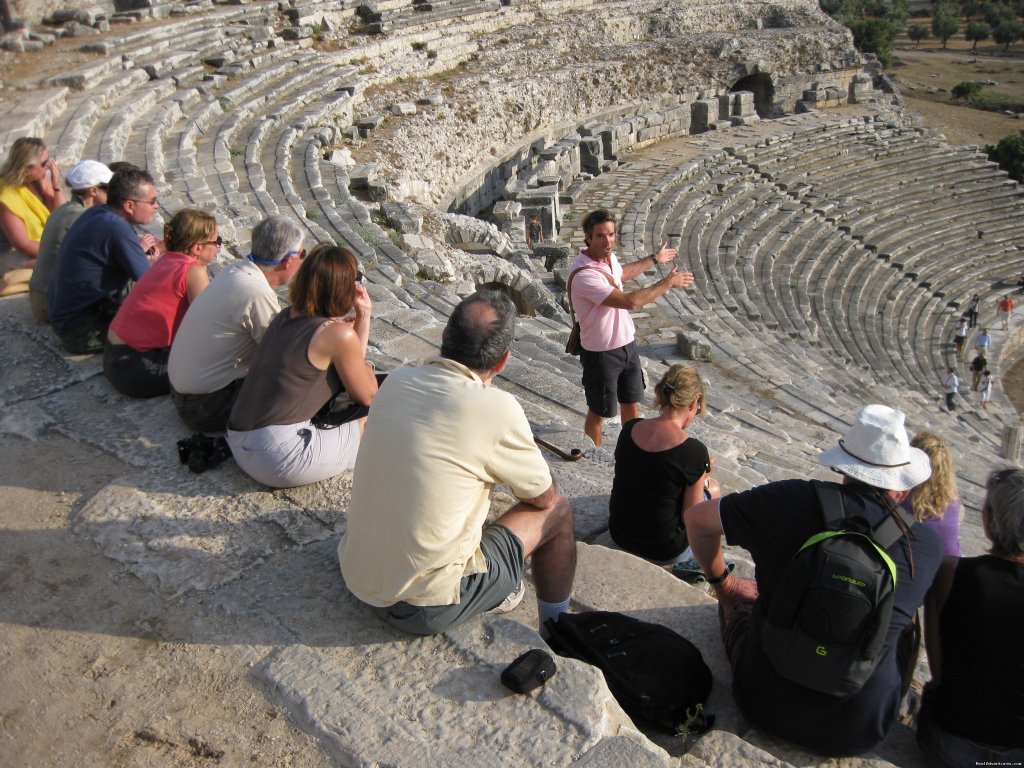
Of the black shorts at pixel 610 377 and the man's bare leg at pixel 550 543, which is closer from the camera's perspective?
the man's bare leg at pixel 550 543

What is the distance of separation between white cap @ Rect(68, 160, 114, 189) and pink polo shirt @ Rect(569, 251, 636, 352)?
3.05 meters

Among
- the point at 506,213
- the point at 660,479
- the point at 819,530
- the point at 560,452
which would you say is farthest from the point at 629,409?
the point at 506,213

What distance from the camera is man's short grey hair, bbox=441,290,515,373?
3.33 m

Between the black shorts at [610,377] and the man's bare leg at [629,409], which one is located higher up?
the black shorts at [610,377]

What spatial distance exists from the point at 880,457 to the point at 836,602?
1.99ft

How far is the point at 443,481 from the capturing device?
3148mm

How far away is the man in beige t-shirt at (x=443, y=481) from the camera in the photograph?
10.3ft

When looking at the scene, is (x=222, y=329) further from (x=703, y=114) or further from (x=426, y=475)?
(x=703, y=114)

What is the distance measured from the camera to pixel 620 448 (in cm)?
464

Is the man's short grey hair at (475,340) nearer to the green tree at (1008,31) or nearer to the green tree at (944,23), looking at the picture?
the green tree at (1008,31)

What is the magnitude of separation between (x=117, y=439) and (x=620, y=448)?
258 cm

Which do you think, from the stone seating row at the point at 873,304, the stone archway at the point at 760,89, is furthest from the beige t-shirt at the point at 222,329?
the stone archway at the point at 760,89

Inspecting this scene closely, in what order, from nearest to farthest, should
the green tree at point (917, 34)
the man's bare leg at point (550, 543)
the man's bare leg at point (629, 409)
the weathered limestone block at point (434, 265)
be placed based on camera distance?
1. the man's bare leg at point (550, 543)
2. the man's bare leg at point (629, 409)
3. the weathered limestone block at point (434, 265)
4. the green tree at point (917, 34)

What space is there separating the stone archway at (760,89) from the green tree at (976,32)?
31124 millimetres
